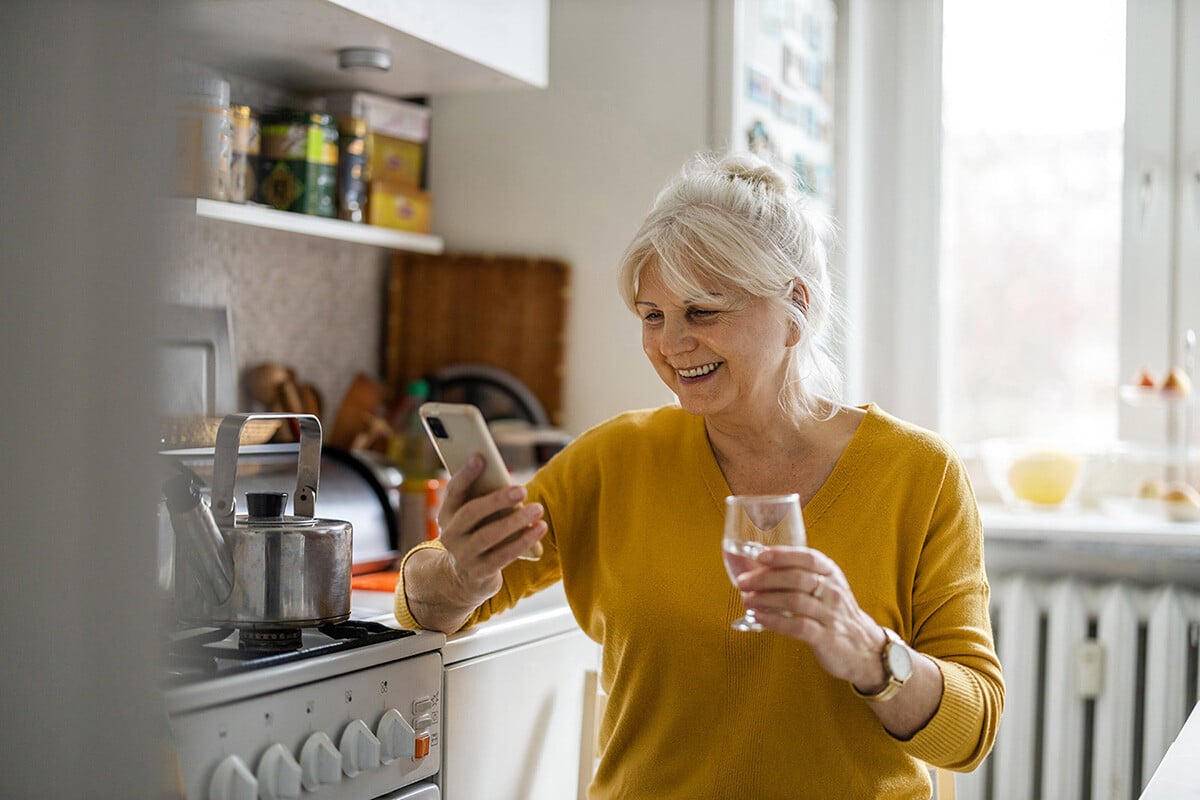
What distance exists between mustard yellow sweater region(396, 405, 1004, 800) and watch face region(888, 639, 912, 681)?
79 millimetres

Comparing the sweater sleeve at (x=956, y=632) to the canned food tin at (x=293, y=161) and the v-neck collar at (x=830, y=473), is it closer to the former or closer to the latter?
the v-neck collar at (x=830, y=473)

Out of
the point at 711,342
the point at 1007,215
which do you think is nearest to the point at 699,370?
the point at 711,342

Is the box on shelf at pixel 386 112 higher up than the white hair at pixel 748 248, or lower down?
higher up

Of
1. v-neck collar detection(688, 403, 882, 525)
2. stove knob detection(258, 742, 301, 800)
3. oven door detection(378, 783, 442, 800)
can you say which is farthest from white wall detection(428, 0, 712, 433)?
stove knob detection(258, 742, 301, 800)

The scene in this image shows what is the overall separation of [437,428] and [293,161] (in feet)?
3.04

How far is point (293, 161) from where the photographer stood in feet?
6.34

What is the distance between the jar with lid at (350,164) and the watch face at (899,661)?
1.27 meters

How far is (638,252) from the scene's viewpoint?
1396 millimetres

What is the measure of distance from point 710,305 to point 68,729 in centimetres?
101

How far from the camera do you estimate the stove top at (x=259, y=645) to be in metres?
1.12

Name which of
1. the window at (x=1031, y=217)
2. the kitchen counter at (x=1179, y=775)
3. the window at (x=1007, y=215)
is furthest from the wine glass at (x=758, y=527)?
the window at (x=1031, y=217)

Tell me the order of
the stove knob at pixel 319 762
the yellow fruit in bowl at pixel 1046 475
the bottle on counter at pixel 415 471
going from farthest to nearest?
the yellow fruit in bowl at pixel 1046 475 → the bottle on counter at pixel 415 471 → the stove knob at pixel 319 762

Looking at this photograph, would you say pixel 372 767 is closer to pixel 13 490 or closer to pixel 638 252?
pixel 638 252

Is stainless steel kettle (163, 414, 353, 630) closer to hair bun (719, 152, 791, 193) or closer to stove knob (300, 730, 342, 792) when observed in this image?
stove knob (300, 730, 342, 792)
